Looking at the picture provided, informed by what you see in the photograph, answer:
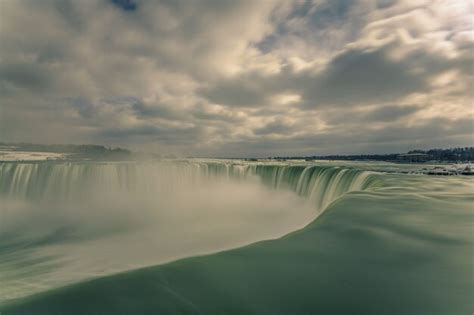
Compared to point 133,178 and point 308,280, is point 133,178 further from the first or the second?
point 308,280

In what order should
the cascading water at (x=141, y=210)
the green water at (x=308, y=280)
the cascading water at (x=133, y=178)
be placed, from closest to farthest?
the green water at (x=308, y=280)
the cascading water at (x=141, y=210)
the cascading water at (x=133, y=178)

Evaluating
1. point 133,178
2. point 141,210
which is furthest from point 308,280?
point 133,178

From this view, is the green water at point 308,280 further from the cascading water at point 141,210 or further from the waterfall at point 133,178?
the waterfall at point 133,178

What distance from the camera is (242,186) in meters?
27.2

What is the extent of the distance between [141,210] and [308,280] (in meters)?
20.2

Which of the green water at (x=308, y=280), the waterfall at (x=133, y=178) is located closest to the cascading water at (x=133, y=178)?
the waterfall at (x=133, y=178)

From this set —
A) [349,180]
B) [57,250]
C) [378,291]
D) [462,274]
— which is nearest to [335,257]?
[378,291]

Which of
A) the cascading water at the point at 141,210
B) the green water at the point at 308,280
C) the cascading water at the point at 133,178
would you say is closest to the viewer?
the green water at the point at 308,280

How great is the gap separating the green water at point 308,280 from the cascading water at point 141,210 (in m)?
5.34

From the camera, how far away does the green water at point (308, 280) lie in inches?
84.5

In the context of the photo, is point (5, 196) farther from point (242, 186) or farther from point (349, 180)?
point (349, 180)

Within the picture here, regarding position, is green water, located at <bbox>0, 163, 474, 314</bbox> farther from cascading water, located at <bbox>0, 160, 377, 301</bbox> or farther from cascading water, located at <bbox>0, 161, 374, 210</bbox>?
cascading water, located at <bbox>0, 161, 374, 210</bbox>

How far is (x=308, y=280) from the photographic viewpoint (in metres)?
2.69

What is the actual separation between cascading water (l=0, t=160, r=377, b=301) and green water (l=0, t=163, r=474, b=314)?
5344 mm
